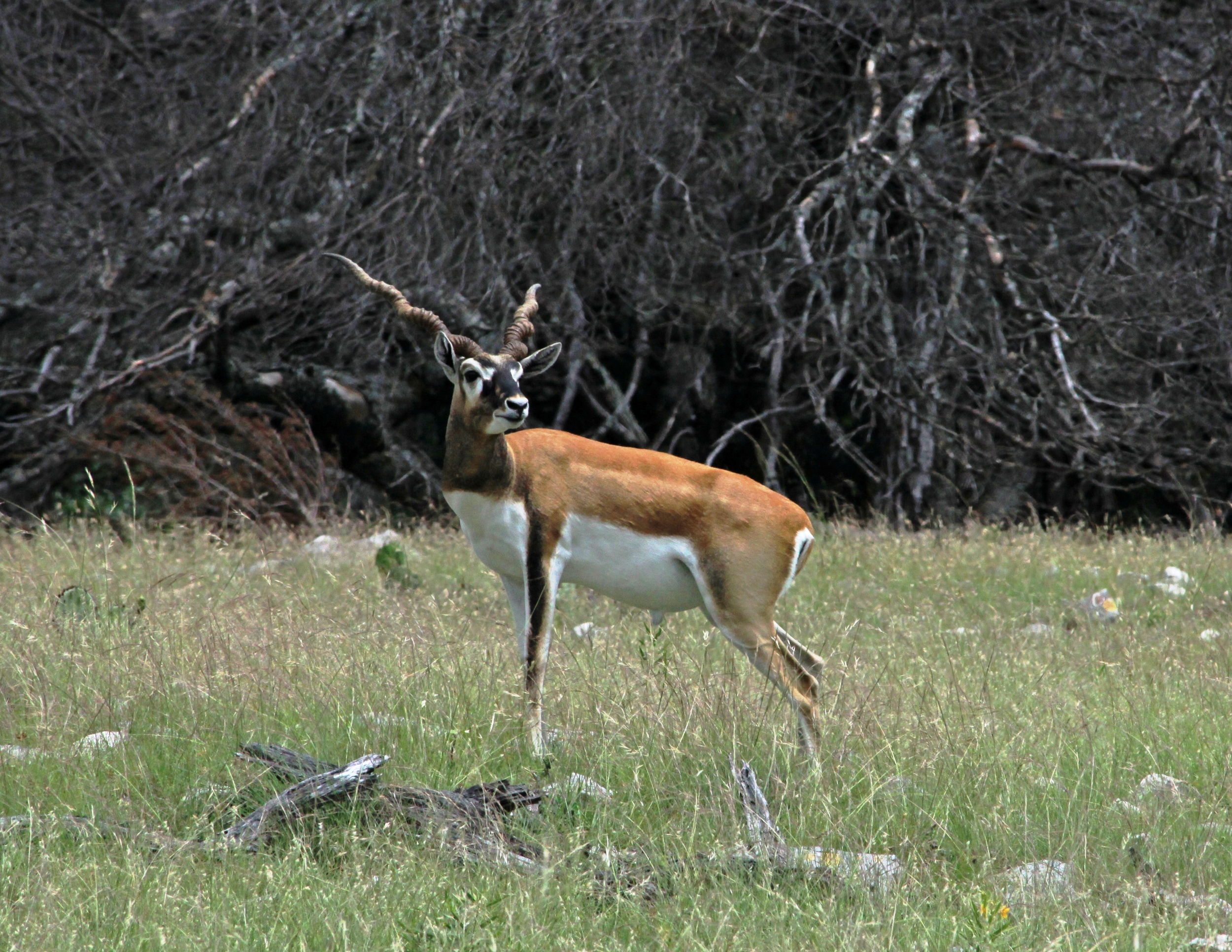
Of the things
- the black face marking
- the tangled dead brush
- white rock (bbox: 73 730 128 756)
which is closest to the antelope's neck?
the black face marking

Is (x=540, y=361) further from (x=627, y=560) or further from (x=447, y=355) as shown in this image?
(x=627, y=560)

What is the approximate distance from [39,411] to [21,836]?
6.92m

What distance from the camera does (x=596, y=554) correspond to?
14.7 ft

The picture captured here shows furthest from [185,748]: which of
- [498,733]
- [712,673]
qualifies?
[712,673]

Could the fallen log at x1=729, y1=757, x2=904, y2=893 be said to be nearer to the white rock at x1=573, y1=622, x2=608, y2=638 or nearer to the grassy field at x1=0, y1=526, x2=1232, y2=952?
the grassy field at x1=0, y1=526, x2=1232, y2=952

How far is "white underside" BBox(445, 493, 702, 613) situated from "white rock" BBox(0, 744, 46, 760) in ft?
4.66

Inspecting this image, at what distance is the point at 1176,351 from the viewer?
1059 centimetres

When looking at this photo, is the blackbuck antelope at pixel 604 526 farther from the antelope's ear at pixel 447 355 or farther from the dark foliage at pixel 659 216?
the dark foliage at pixel 659 216

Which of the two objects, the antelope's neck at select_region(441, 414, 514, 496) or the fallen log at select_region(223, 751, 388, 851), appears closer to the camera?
the fallen log at select_region(223, 751, 388, 851)

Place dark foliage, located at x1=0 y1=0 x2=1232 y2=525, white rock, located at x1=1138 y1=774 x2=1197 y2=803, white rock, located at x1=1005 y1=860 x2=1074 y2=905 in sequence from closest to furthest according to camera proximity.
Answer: white rock, located at x1=1005 y1=860 x2=1074 y2=905, white rock, located at x1=1138 y1=774 x2=1197 y2=803, dark foliage, located at x1=0 y1=0 x2=1232 y2=525

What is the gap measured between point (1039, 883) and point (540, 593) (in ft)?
5.96

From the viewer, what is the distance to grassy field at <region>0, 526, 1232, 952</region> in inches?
117

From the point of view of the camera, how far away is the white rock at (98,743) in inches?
156

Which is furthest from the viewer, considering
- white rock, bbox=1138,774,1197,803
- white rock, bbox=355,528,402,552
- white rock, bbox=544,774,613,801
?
white rock, bbox=355,528,402,552
